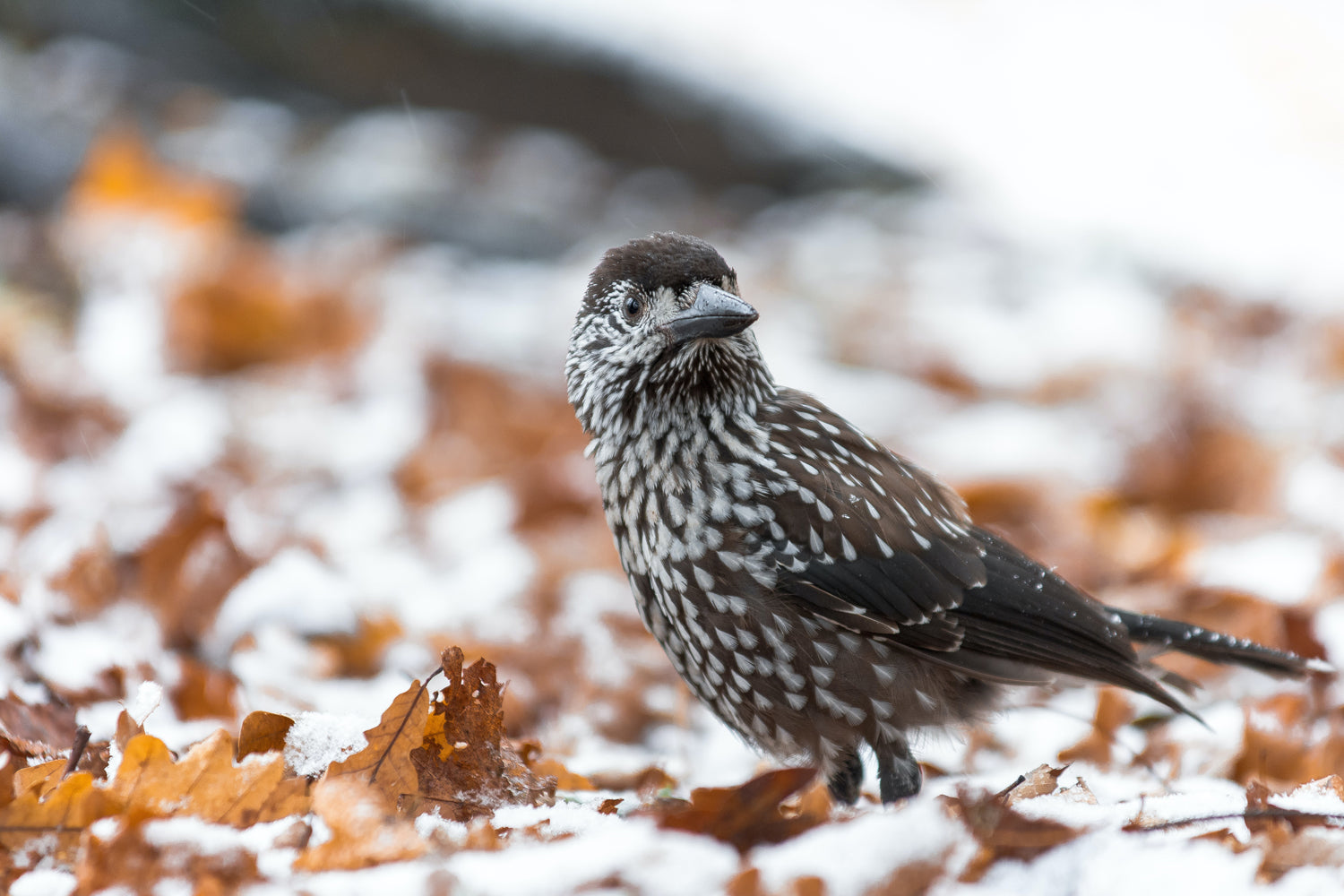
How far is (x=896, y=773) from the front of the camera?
9.09 ft

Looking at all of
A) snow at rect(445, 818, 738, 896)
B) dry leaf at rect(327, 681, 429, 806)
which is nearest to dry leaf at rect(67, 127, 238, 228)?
dry leaf at rect(327, 681, 429, 806)

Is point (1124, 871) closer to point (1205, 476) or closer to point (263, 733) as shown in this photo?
point (263, 733)

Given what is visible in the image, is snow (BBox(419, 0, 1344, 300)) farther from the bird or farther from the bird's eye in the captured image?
the bird's eye

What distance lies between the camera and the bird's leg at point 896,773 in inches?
109

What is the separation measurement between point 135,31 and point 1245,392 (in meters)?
7.94

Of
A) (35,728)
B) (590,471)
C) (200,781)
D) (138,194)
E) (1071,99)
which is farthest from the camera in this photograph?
(1071,99)

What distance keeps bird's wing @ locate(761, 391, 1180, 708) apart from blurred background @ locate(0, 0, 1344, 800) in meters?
0.50

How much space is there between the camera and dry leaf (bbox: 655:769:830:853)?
1.83 metres

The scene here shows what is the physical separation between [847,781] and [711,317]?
113 cm

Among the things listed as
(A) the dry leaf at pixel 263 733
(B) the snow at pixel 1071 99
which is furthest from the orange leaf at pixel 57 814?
(B) the snow at pixel 1071 99

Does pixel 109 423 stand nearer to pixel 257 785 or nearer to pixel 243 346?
pixel 243 346

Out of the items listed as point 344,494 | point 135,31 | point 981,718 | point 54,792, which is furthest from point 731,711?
point 135,31

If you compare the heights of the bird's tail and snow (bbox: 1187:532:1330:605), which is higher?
snow (bbox: 1187:532:1330:605)

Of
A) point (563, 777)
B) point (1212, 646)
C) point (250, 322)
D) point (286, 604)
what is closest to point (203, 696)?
point (286, 604)
